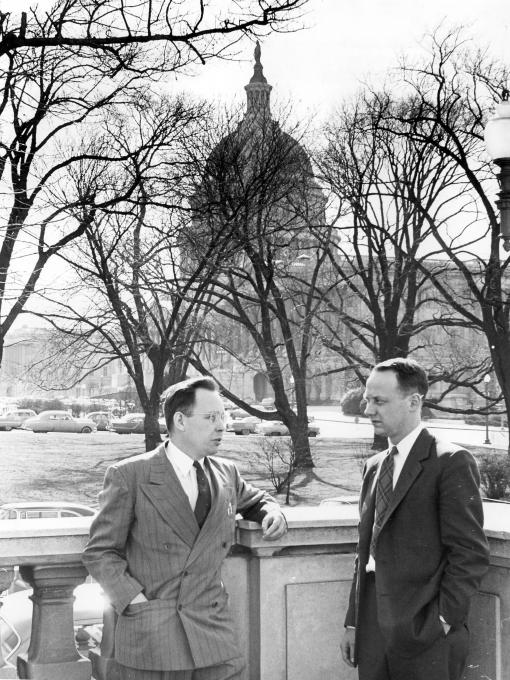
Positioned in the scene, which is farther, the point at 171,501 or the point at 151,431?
the point at 151,431

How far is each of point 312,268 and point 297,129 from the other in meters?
5.68

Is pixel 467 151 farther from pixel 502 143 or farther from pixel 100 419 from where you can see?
pixel 100 419

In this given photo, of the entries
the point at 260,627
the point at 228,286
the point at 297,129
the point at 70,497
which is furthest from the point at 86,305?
the point at 260,627

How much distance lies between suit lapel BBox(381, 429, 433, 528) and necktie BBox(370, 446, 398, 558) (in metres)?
0.03

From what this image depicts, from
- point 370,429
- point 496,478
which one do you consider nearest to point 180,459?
point 496,478

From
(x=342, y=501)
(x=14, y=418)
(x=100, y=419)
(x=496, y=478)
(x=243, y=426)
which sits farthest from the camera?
(x=100, y=419)

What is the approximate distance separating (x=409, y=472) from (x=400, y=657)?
648 mm

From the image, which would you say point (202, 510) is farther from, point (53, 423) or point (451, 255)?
point (53, 423)

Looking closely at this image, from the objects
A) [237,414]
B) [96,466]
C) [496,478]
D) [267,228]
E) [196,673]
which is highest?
[267,228]

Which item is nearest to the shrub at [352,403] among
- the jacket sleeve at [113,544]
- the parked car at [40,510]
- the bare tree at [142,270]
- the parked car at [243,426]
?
the parked car at [243,426]

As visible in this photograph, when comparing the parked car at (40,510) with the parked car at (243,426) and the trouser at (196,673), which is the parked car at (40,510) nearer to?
the trouser at (196,673)

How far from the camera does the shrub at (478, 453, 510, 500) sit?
2562 centimetres

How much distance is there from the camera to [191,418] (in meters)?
3.38

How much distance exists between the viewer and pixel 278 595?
154 inches
